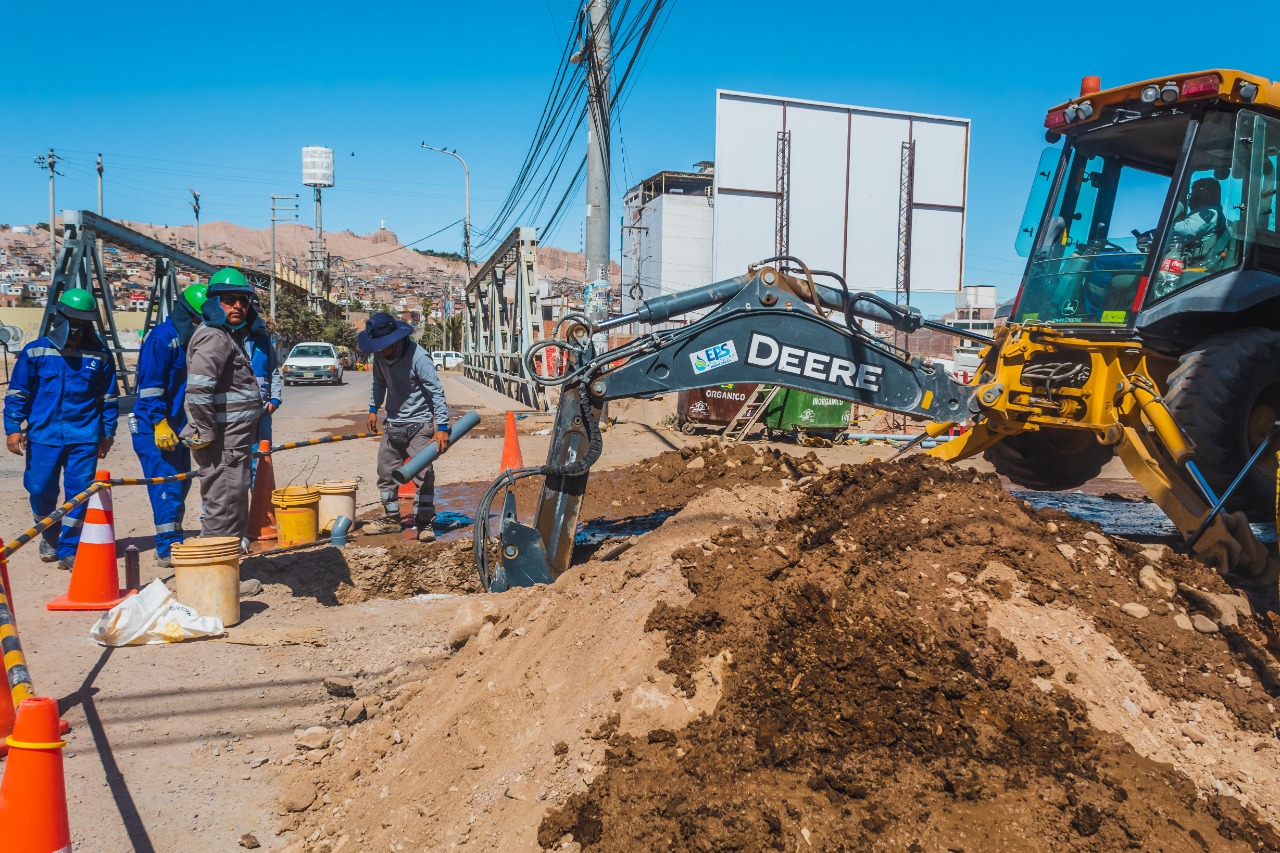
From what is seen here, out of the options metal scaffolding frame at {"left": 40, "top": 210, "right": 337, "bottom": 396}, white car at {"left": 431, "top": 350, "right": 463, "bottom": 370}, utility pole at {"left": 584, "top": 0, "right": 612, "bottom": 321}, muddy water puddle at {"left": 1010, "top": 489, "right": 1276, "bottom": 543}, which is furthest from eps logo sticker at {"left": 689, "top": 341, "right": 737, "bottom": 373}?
white car at {"left": 431, "top": 350, "right": 463, "bottom": 370}

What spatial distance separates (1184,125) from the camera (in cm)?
615

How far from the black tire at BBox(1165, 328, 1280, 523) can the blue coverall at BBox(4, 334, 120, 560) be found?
7361 millimetres

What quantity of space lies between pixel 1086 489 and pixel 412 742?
9.36 metres

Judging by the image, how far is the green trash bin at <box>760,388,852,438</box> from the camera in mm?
14930

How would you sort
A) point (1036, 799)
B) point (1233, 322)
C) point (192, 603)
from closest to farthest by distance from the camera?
1. point (1036, 799)
2. point (192, 603)
3. point (1233, 322)

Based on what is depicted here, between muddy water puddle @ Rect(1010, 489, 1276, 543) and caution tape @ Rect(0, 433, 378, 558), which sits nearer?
caution tape @ Rect(0, 433, 378, 558)

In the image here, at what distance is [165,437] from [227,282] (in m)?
1.17

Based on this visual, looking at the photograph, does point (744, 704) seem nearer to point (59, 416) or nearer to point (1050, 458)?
point (1050, 458)

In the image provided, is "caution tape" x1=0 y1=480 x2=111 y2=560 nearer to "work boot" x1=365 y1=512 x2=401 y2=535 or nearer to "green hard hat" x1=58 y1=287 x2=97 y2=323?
"green hard hat" x1=58 y1=287 x2=97 y2=323

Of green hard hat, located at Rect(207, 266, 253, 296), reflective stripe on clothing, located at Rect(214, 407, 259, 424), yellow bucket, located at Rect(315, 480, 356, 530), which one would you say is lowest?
yellow bucket, located at Rect(315, 480, 356, 530)

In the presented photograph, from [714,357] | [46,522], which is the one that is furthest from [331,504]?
[714,357]

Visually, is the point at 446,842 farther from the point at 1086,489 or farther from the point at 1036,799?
the point at 1086,489

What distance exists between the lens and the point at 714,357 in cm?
523

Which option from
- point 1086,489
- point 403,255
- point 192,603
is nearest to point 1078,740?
point 192,603
